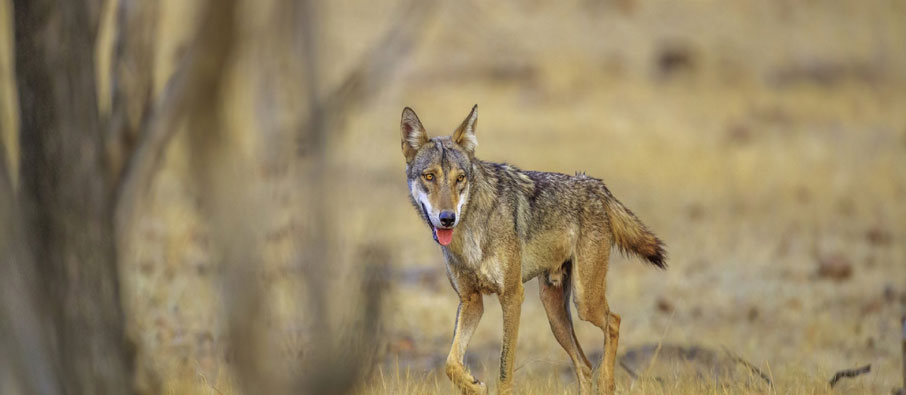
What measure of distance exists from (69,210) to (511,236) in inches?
132

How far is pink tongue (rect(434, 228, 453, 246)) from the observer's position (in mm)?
5996

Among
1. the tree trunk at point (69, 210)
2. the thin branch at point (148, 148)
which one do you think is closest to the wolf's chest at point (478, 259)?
the thin branch at point (148, 148)

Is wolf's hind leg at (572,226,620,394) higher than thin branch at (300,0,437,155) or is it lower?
lower

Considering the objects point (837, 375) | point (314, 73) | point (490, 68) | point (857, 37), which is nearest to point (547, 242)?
point (837, 375)

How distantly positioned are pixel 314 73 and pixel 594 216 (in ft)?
16.1

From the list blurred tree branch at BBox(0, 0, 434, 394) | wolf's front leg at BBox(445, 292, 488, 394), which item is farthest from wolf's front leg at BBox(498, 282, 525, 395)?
blurred tree branch at BBox(0, 0, 434, 394)

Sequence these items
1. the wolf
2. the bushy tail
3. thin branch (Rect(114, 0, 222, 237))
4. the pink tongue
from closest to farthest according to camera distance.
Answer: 1. thin branch (Rect(114, 0, 222, 237))
2. the pink tongue
3. the wolf
4. the bushy tail

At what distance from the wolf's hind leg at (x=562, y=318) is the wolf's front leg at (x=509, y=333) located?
50 centimetres

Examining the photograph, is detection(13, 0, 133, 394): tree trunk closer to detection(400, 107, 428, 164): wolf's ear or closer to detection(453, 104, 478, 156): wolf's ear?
detection(400, 107, 428, 164): wolf's ear

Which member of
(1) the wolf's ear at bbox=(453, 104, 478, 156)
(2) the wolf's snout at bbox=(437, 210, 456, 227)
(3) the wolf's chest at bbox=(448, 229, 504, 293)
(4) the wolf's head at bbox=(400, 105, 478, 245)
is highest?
(1) the wolf's ear at bbox=(453, 104, 478, 156)

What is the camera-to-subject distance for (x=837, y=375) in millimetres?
6449

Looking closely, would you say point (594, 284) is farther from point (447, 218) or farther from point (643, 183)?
point (643, 183)

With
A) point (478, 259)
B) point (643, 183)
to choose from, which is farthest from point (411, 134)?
point (643, 183)

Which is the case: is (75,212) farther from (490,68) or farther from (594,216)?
(490,68)
